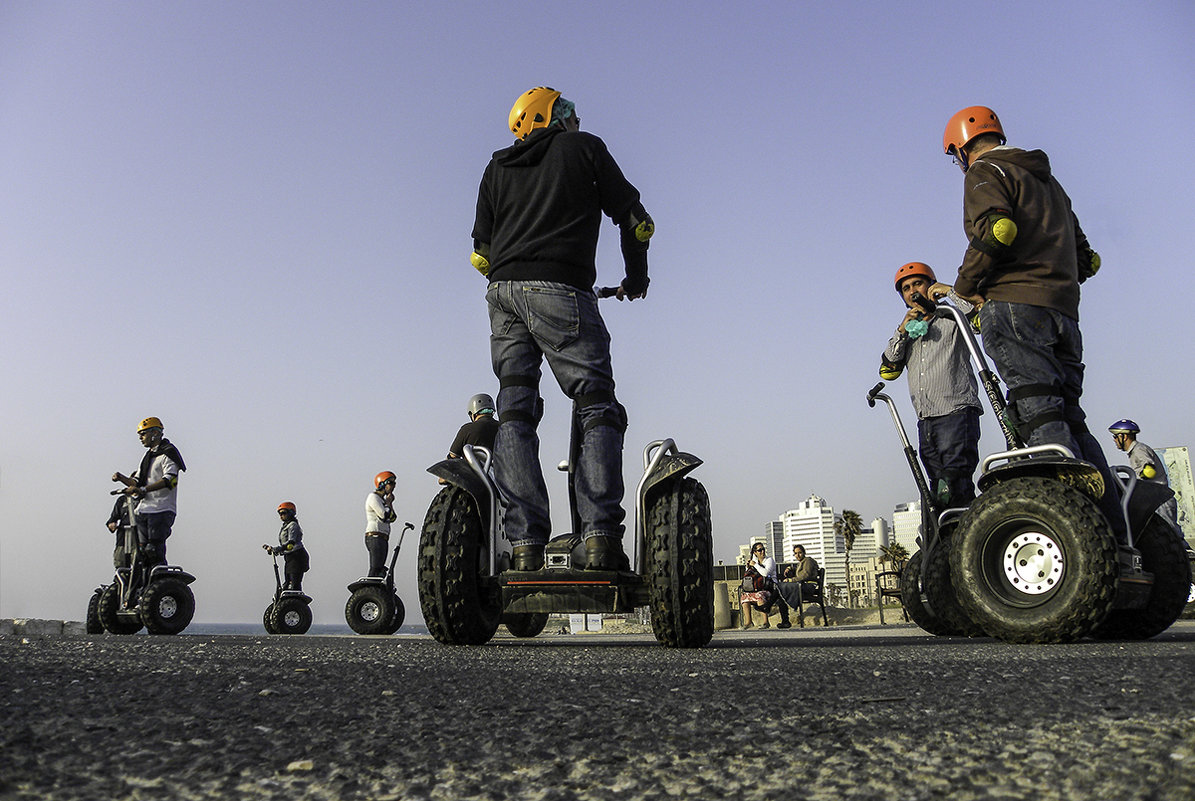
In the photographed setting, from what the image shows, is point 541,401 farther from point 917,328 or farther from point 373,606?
point 373,606

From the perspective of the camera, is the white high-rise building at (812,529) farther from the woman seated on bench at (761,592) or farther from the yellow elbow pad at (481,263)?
the yellow elbow pad at (481,263)

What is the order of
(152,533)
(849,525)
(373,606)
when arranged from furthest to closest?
(849,525) < (373,606) < (152,533)

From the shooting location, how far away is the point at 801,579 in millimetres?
15953

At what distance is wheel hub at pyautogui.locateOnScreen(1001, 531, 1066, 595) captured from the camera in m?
3.31

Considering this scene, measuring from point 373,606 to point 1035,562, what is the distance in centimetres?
859

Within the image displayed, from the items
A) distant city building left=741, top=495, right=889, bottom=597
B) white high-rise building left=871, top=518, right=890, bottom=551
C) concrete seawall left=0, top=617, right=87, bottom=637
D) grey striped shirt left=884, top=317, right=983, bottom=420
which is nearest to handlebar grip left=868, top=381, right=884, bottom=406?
grey striped shirt left=884, top=317, right=983, bottom=420

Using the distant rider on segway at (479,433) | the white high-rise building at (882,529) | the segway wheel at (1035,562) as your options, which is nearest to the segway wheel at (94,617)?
the distant rider on segway at (479,433)

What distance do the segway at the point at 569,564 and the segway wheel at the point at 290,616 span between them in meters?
9.01

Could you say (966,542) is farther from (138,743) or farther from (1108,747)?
(138,743)

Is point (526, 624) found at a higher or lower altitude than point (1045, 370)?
lower

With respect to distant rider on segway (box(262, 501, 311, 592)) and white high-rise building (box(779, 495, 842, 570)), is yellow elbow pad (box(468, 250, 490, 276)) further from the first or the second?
white high-rise building (box(779, 495, 842, 570))

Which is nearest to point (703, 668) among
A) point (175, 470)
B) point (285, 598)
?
point (175, 470)

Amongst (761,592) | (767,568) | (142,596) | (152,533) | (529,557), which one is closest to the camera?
(529,557)

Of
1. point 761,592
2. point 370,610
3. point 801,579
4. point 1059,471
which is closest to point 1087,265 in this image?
point 1059,471
